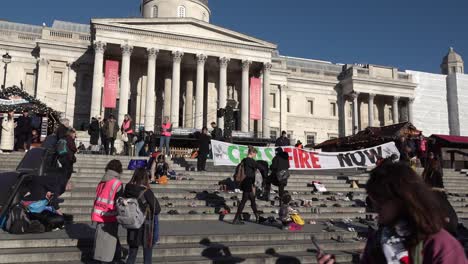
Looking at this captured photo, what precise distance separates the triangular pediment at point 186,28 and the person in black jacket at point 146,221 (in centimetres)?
3024

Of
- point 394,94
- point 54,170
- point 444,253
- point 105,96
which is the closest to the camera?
point 444,253

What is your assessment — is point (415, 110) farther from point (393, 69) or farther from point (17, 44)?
point (17, 44)

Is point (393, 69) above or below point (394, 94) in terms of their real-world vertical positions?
above

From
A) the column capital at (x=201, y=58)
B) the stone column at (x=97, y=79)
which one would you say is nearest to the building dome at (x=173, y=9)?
the column capital at (x=201, y=58)

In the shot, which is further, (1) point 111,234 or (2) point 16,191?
(2) point 16,191

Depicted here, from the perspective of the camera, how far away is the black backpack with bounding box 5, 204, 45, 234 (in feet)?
22.5

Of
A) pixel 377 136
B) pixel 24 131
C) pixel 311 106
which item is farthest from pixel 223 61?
pixel 24 131

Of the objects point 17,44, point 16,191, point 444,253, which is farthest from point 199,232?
point 17,44

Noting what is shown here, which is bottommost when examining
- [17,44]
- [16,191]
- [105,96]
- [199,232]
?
[199,232]

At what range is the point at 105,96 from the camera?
31.6 m

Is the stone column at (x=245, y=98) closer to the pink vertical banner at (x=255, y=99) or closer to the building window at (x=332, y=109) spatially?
the pink vertical banner at (x=255, y=99)

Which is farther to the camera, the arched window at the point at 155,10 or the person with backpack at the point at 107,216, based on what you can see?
the arched window at the point at 155,10

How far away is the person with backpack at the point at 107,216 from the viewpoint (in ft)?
17.3

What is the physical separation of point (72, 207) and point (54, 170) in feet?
3.58
